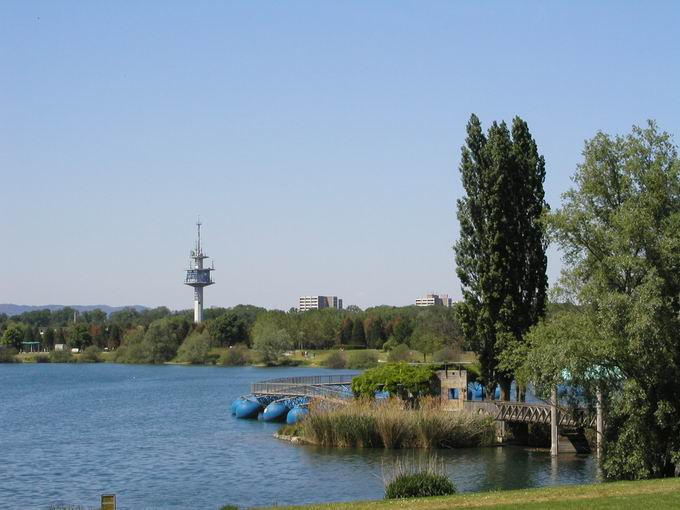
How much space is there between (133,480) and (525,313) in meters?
20.4

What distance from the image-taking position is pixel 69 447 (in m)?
52.8

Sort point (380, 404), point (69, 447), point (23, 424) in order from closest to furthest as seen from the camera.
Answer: point (380, 404) → point (69, 447) → point (23, 424)

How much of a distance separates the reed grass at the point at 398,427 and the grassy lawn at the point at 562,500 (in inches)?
857

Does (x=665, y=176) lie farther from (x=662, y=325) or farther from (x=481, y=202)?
(x=481, y=202)

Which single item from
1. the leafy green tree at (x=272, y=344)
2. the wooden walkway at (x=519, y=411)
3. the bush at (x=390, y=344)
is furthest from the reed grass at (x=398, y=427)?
the leafy green tree at (x=272, y=344)

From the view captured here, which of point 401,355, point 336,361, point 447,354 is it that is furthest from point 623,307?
point 336,361

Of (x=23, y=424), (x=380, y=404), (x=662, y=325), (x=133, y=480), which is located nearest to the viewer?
(x=662, y=325)

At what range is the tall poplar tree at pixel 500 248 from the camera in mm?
47875

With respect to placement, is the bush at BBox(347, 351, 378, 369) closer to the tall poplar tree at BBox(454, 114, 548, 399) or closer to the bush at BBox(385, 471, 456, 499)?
the tall poplar tree at BBox(454, 114, 548, 399)

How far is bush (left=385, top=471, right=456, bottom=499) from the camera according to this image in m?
24.9

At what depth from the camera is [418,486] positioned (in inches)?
985

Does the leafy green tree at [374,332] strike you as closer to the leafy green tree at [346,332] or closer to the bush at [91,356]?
the leafy green tree at [346,332]

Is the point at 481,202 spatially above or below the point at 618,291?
above

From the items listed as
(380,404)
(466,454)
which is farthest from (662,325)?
(380,404)
